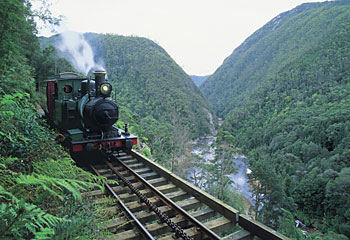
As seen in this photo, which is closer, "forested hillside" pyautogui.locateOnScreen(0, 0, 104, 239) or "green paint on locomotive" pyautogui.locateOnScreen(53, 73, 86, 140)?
"forested hillside" pyautogui.locateOnScreen(0, 0, 104, 239)

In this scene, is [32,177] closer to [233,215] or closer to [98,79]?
[233,215]

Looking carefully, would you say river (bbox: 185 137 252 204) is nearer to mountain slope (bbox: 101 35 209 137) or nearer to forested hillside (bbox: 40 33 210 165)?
forested hillside (bbox: 40 33 210 165)

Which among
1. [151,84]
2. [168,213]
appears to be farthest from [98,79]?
[151,84]

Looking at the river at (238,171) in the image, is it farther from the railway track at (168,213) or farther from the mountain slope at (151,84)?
the railway track at (168,213)

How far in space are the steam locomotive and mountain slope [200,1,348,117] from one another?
12668 cm

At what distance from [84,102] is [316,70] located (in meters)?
112

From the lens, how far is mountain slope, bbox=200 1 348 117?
127 meters

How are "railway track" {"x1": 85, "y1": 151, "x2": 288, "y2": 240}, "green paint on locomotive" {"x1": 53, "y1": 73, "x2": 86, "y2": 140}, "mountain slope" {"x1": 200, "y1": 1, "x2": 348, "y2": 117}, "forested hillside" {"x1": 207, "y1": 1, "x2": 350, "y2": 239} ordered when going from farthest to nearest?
1. "mountain slope" {"x1": 200, "y1": 1, "x2": 348, "y2": 117}
2. "forested hillside" {"x1": 207, "y1": 1, "x2": 350, "y2": 239}
3. "green paint on locomotive" {"x1": 53, "y1": 73, "x2": 86, "y2": 140}
4. "railway track" {"x1": 85, "y1": 151, "x2": 288, "y2": 240}

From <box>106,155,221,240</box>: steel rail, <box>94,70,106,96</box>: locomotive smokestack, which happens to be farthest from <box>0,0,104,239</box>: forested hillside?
<box>94,70,106,96</box>: locomotive smokestack

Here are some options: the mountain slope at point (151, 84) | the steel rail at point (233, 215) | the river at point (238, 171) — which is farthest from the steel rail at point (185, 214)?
the mountain slope at point (151, 84)

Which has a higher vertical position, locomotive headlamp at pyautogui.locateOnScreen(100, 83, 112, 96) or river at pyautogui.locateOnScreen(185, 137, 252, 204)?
locomotive headlamp at pyautogui.locateOnScreen(100, 83, 112, 96)

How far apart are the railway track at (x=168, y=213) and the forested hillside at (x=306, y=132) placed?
64.0ft

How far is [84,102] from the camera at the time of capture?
278 inches

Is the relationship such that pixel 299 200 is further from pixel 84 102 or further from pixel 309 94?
pixel 309 94
